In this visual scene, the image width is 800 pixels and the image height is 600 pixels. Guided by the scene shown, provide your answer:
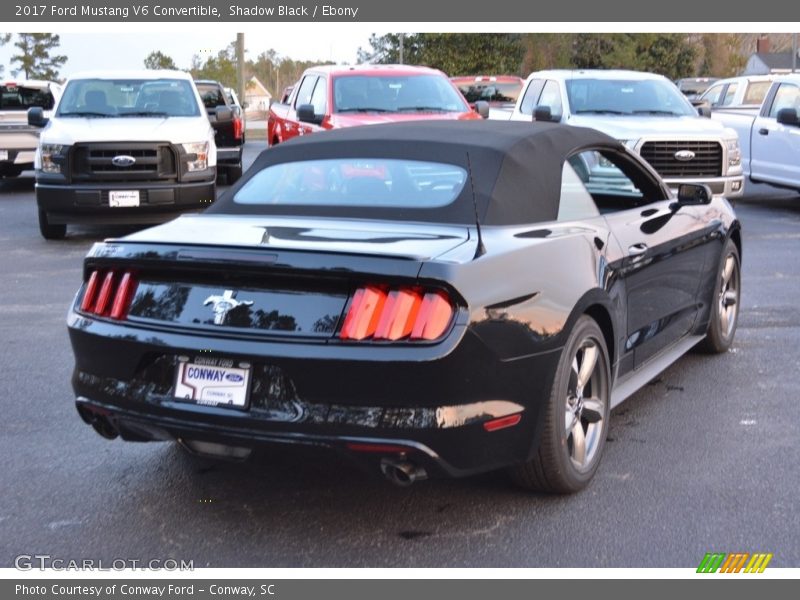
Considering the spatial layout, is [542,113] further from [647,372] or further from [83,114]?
[647,372]

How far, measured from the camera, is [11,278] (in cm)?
1041

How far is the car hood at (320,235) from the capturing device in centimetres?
412

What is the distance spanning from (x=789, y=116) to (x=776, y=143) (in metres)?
0.83

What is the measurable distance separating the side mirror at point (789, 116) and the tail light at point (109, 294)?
12270 millimetres

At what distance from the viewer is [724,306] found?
7066 mm

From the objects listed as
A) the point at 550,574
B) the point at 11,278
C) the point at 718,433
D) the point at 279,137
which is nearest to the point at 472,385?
the point at 550,574

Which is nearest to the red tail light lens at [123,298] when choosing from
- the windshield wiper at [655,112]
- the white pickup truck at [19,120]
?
the windshield wiper at [655,112]

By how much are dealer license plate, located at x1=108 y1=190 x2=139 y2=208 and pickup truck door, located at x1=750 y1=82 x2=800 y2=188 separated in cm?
860

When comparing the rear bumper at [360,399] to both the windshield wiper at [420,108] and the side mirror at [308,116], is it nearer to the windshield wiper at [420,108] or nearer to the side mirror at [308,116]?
the side mirror at [308,116]

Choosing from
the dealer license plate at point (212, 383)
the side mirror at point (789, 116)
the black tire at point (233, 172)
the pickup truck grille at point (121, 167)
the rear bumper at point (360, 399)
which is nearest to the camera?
the rear bumper at point (360, 399)

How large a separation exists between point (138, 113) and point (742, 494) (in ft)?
34.2

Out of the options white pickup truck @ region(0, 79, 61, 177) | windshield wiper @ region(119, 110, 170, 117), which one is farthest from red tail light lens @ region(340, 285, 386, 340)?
white pickup truck @ region(0, 79, 61, 177)

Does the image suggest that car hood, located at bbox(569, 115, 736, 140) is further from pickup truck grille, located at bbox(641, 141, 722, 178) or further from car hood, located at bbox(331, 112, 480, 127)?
car hood, located at bbox(331, 112, 480, 127)

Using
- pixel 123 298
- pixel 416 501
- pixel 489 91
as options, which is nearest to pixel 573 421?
pixel 416 501
